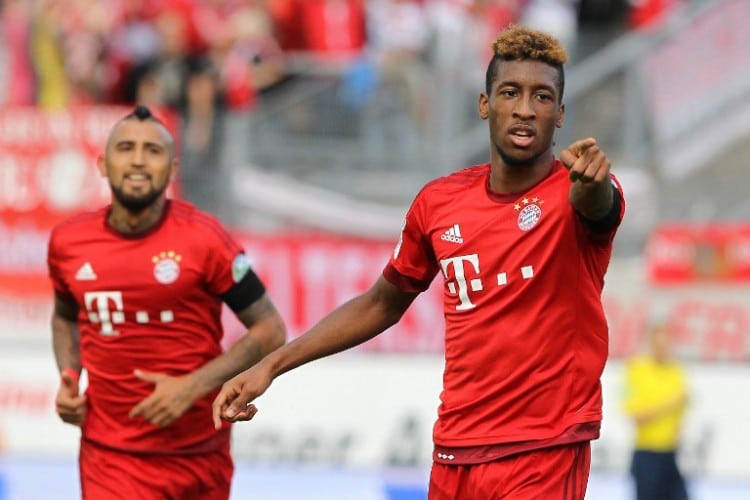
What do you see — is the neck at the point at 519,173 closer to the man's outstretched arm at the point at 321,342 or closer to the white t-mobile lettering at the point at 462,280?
the white t-mobile lettering at the point at 462,280

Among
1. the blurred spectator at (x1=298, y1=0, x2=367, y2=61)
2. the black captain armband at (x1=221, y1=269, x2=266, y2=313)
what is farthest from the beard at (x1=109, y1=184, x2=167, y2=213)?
the blurred spectator at (x1=298, y1=0, x2=367, y2=61)

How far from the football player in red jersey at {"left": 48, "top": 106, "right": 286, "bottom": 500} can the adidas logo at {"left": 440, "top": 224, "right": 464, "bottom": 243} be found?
1622mm

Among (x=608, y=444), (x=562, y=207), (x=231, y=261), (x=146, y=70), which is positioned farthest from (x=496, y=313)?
(x=146, y=70)

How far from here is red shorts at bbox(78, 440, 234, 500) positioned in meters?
6.31

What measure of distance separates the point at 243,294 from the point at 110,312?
607 mm

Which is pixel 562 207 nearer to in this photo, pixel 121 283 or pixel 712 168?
pixel 121 283

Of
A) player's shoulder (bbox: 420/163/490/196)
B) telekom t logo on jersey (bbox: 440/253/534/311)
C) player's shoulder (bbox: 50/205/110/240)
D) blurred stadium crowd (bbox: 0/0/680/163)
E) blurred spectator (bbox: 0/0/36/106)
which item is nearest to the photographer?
telekom t logo on jersey (bbox: 440/253/534/311)

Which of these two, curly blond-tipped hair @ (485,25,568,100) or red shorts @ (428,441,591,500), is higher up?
curly blond-tipped hair @ (485,25,568,100)

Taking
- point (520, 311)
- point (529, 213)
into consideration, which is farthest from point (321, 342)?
point (529, 213)

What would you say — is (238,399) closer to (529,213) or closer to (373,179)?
(529,213)

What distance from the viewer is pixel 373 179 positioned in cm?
1446

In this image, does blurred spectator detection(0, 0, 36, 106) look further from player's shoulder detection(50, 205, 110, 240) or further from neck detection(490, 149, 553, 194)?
neck detection(490, 149, 553, 194)

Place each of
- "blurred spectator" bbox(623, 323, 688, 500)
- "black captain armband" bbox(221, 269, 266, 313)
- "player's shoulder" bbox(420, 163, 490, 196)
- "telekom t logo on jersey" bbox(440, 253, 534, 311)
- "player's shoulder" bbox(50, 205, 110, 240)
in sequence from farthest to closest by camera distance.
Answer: "blurred spectator" bbox(623, 323, 688, 500)
"player's shoulder" bbox(50, 205, 110, 240)
"black captain armband" bbox(221, 269, 266, 313)
"player's shoulder" bbox(420, 163, 490, 196)
"telekom t logo on jersey" bbox(440, 253, 534, 311)

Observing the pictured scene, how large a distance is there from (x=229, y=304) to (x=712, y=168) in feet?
28.5
